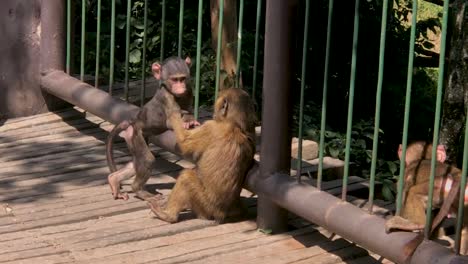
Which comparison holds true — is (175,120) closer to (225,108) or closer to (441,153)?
(225,108)

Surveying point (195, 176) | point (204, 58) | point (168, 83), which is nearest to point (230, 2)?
point (204, 58)

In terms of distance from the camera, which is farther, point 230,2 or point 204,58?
point 204,58

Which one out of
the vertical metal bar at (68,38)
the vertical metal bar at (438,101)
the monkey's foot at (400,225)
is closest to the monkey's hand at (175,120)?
the monkey's foot at (400,225)

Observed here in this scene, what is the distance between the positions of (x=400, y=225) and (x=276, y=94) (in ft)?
4.05

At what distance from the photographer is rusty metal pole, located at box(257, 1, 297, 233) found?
19.4 feet

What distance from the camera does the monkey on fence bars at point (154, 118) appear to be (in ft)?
22.1

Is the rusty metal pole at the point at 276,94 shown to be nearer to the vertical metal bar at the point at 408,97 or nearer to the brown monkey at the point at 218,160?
the brown monkey at the point at 218,160

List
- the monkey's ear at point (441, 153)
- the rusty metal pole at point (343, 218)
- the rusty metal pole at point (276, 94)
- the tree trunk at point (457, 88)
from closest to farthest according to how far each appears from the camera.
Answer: the rusty metal pole at point (343, 218) < the monkey's ear at point (441, 153) < the rusty metal pole at point (276, 94) < the tree trunk at point (457, 88)

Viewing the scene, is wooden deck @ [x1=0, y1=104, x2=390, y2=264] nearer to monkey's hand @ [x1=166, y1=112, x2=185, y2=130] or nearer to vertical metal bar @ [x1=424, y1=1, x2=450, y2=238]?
monkey's hand @ [x1=166, y1=112, x2=185, y2=130]

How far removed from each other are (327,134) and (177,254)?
130 inches

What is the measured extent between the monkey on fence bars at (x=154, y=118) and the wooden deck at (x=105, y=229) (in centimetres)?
14

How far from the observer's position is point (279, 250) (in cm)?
584

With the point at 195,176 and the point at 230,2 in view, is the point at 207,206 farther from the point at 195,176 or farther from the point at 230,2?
the point at 230,2

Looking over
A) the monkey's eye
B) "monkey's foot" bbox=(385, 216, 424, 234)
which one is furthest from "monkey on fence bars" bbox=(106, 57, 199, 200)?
"monkey's foot" bbox=(385, 216, 424, 234)
